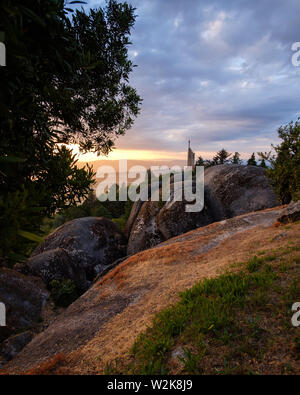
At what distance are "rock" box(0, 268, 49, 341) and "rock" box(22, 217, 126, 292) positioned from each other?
2.25 metres

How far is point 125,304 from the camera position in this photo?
8.41 m

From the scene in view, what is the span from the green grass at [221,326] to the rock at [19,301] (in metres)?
9.62

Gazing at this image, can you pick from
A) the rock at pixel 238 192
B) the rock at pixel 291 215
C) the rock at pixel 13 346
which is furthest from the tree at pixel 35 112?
the rock at pixel 238 192

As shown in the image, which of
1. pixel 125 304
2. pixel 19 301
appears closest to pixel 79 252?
pixel 19 301

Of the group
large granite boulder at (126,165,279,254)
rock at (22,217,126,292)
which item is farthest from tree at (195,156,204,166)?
rock at (22,217,126,292)

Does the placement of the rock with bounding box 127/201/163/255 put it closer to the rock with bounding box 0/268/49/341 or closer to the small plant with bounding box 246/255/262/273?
the rock with bounding box 0/268/49/341

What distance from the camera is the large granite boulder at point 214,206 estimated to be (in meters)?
21.4

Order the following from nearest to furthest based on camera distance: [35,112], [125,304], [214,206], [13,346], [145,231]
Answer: [35,112], [125,304], [13,346], [214,206], [145,231]

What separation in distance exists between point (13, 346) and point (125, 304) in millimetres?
5936

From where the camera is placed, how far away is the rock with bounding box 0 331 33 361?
31.3ft

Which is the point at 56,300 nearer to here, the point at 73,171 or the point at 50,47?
the point at 73,171

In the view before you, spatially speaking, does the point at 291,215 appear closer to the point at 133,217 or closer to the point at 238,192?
the point at 238,192

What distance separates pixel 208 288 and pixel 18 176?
5.07 metres

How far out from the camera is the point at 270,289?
536cm
